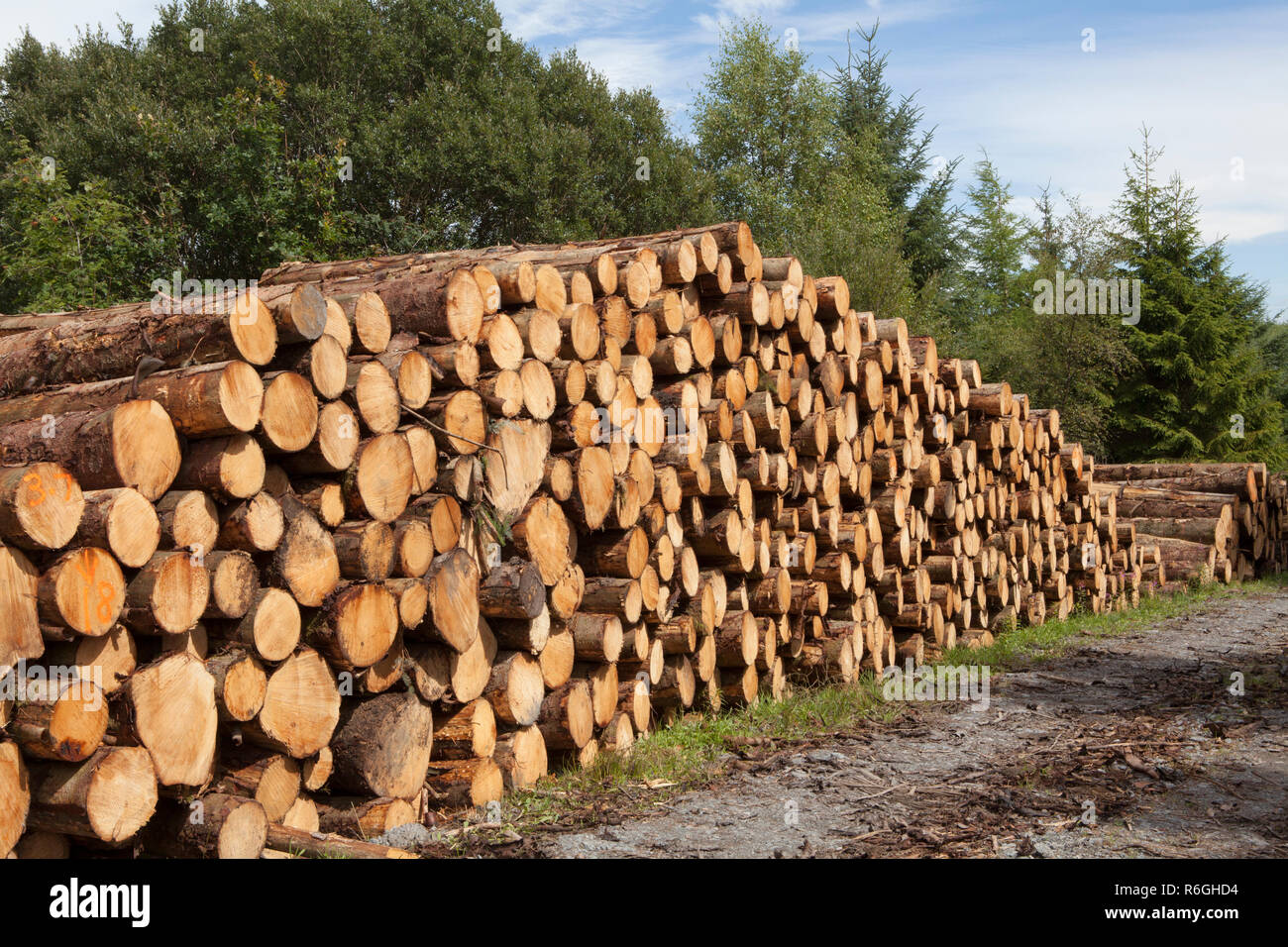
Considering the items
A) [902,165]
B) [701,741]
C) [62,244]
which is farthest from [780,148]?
[701,741]

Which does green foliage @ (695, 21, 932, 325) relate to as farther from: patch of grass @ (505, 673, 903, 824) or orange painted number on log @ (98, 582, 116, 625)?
orange painted number on log @ (98, 582, 116, 625)

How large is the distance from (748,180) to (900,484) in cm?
2160

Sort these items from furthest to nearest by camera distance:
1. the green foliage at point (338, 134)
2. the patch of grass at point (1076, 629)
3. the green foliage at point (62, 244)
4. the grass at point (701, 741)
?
the green foliage at point (338, 134), the green foliage at point (62, 244), the patch of grass at point (1076, 629), the grass at point (701, 741)

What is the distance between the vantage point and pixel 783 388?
6.71 m

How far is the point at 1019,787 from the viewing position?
4.64 metres

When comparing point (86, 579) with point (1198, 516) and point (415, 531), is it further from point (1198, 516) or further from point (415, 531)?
point (1198, 516)

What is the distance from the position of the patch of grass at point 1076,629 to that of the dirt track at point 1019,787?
1039 mm

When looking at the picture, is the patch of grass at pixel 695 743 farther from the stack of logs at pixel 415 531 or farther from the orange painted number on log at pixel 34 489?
the orange painted number on log at pixel 34 489

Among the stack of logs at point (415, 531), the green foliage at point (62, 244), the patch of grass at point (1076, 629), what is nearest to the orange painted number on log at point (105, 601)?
the stack of logs at point (415, 531)

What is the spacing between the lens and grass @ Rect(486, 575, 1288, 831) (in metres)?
4.52

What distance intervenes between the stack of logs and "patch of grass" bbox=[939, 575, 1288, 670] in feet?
2.50

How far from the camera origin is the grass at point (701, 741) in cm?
452

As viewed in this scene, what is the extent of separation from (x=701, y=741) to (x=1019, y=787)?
1.63m
